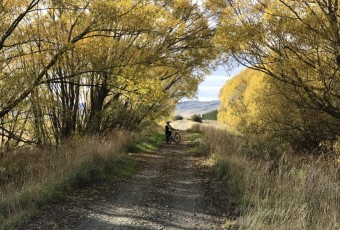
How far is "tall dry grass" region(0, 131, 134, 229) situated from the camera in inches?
273

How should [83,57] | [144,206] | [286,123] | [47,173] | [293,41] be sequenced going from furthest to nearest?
[286,123]
[83,57]
[293,41]
[47,173]
[144,206]

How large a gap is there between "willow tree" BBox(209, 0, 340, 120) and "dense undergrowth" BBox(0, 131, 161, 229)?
5.99 meters

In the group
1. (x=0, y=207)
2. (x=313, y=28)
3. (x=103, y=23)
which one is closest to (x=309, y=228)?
(x=0, y=207)

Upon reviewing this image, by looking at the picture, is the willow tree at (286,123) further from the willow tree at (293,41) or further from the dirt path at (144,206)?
the dirt path at (144,206)

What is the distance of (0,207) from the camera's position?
6.80 metres

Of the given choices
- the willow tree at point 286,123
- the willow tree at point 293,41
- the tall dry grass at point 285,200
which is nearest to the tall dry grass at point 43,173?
the tall dry grass at point 285,200

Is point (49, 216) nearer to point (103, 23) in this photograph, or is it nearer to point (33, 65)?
point (103, 23)

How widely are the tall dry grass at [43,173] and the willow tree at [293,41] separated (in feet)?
19.9

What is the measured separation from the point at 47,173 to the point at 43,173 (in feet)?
0.41

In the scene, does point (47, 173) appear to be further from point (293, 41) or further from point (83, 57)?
point (293, 41)

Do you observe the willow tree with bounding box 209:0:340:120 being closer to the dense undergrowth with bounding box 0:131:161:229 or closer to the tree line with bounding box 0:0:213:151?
the tree line with bounding box 0:0:213:151

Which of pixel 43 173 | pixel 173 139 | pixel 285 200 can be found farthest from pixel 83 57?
pixel 173 139

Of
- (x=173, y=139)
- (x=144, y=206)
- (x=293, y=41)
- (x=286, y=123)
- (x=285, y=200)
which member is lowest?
(x=144, y=206)

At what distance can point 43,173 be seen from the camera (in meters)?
9.26
